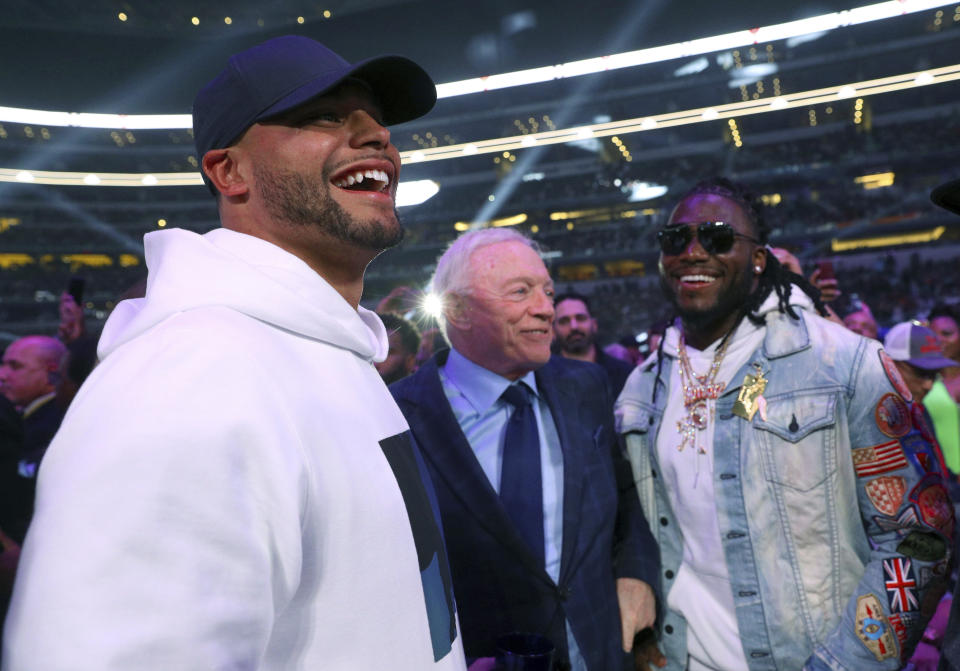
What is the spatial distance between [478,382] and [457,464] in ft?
1.25

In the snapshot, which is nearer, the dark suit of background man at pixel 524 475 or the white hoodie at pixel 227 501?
the white hoodie at pixel 227 501

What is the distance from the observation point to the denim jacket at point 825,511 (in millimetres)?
1882

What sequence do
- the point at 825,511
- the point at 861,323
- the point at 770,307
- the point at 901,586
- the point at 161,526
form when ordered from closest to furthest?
the point at 161,526 → the point at 901,586 → the point at 825,511 → the point at 770,307 → the point at 861,323

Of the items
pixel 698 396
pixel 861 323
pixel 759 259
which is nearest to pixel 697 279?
pixel 759 259

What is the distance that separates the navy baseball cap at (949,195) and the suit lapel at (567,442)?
130 cm

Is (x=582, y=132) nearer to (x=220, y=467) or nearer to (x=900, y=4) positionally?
(x=900, y=4)

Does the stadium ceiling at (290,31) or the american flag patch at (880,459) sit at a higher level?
the stadium ceiling at (290,31)

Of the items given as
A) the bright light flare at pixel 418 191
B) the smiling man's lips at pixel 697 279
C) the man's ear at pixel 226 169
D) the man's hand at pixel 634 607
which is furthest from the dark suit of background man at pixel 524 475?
the bright light flare at pixel 418 191

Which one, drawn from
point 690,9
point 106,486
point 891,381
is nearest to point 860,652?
point 891,381

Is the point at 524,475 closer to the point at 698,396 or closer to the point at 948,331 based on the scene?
the point at 698,396

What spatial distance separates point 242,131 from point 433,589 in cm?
93

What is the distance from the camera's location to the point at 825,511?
2043mm

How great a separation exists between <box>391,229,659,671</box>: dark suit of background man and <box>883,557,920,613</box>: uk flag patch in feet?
2.31

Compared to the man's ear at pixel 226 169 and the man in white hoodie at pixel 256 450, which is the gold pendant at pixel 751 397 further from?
the man's ear at pixel 226 169
